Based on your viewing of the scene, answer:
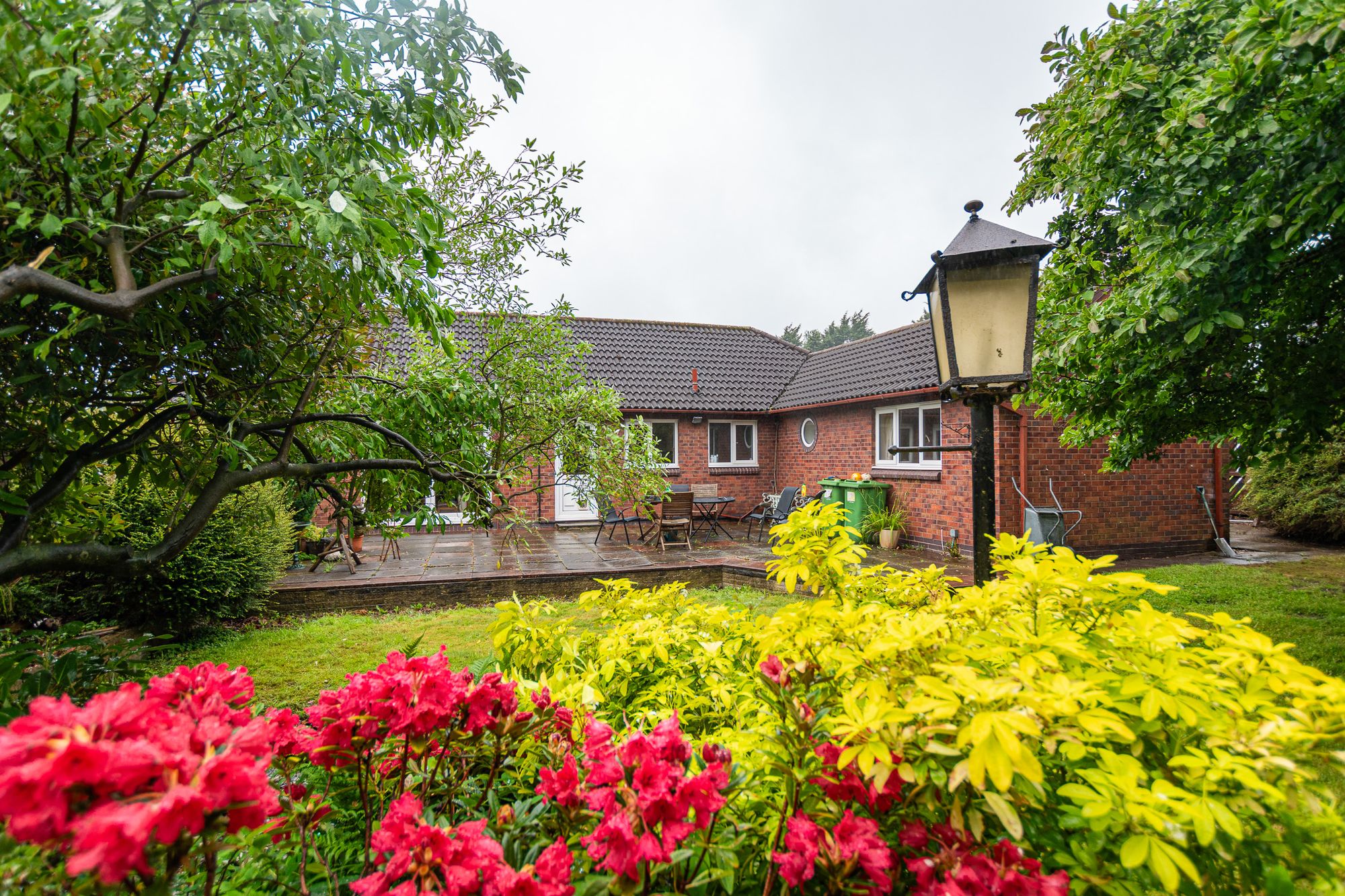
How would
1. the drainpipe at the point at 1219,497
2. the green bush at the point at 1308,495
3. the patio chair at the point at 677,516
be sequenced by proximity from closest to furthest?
1. the drainpipe at the point at 1219,497
2. the patio chair at the point at 677,516
3. the green bush at the point at 1308,495

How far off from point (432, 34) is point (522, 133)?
2.77 metres

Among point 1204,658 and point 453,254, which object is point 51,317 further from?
point 1204,658

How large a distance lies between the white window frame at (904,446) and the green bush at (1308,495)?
6.14 m

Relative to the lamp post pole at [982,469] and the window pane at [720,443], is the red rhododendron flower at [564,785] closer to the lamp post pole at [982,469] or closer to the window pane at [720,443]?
the lamp post pole at [982,469]

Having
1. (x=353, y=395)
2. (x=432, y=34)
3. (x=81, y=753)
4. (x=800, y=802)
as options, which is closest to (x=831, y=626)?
(x=800, y=802)

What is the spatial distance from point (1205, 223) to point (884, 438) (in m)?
7.98

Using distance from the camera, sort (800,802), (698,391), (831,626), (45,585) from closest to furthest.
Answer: (800,802)
(831,626)
(45,585)
(698,391)

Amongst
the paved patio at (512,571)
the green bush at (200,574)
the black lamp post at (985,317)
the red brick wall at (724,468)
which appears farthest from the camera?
the red brick wall at (724,468)

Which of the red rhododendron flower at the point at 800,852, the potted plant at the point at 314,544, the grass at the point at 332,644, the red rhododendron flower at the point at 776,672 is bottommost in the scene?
the grass at the point at 332,644

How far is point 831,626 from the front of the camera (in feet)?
4.41

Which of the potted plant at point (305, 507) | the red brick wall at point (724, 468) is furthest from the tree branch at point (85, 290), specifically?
the red brick wall at point (724, 468)

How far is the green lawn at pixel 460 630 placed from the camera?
4789mm

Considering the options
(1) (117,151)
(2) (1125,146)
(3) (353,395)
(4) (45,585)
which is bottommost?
(4) (45,585)

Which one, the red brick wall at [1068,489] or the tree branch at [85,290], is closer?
the tree branch at [85,290]
